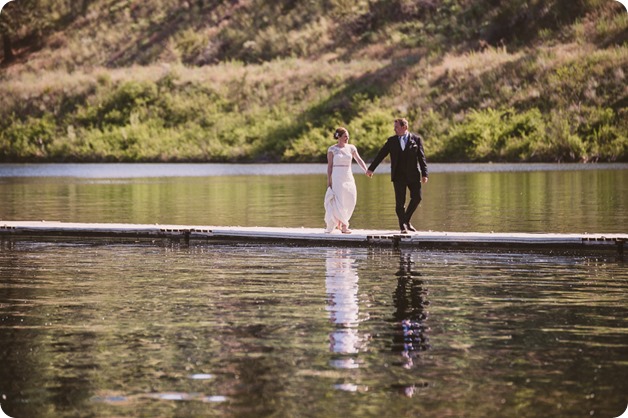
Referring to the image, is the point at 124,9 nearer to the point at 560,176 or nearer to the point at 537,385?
the point at 560,176

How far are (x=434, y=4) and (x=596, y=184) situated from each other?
49.4m

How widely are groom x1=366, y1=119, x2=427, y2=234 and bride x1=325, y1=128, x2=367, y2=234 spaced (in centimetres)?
44

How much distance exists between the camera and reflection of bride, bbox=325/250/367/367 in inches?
480

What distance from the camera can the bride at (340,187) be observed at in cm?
2322

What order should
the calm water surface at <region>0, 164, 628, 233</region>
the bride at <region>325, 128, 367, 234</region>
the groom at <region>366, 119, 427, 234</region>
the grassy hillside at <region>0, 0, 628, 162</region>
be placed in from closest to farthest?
1. the groom at <region>366, 119, 427, 234</region>
2. the bride at <region>325, 128, 367, 234</region>
3. the calm water surface at <region>0, 164, 628, 233</region>
4. the grassy hillside at <region>0, 0, 628, 162</region>

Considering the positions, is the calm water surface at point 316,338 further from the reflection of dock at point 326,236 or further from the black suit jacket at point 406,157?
the black suit jacket at point 406,157

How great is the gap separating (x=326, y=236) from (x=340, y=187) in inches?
46.8

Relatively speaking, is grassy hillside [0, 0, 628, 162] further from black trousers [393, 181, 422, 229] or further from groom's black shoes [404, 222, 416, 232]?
black trousers [393, 181, 422, 229]

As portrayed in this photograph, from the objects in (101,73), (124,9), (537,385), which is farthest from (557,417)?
(124,9)

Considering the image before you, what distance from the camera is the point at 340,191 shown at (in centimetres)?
2338

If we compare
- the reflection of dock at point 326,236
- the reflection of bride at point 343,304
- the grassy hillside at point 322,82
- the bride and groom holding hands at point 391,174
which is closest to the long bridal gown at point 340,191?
the bride and groom holding hands at point 391,174

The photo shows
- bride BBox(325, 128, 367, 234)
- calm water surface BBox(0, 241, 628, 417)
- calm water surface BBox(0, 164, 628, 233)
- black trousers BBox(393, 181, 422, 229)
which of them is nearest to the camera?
calm water surface BBox(0, 241, 628, 417)

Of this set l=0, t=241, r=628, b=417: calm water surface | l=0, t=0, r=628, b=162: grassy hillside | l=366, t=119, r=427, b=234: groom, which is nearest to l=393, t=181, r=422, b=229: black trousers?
l=366, t=119, r=427, b=234: groom

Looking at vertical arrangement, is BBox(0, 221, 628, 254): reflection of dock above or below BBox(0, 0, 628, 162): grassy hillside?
below
